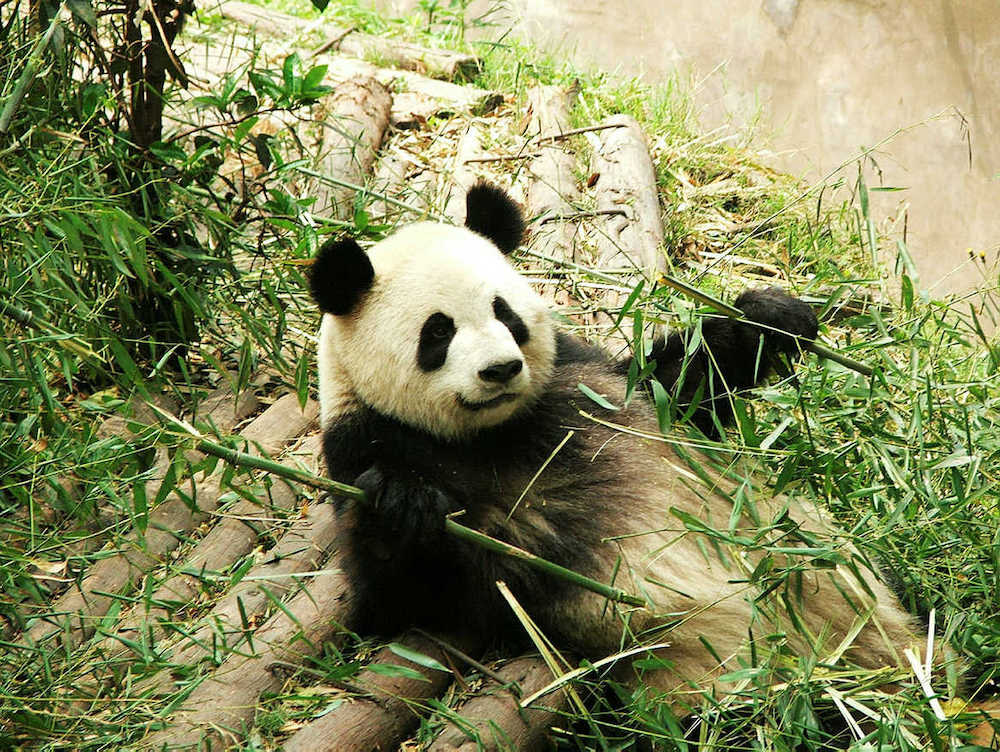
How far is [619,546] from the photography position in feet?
9.82

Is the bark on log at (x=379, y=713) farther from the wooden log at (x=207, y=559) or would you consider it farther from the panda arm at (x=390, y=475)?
the wooden log at (x=207, y=559)

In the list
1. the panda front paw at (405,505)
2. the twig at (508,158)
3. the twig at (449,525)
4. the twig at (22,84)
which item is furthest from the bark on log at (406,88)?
the twig at (449,525)

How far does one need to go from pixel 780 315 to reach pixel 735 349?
199 millimetres

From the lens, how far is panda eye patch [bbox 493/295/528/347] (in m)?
3.08

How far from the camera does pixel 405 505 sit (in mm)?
2756

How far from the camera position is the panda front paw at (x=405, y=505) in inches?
108

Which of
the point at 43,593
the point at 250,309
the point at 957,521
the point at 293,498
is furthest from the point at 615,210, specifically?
the point at 43,593

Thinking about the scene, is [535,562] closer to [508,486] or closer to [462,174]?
[508,486]

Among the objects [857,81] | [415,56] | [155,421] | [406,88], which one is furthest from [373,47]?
[155,421]

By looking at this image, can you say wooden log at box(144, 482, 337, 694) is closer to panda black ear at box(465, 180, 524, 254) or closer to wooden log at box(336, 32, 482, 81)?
panda black ear at box(465, 180, 524, 254)

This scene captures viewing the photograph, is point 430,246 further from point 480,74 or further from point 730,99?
point 730,99

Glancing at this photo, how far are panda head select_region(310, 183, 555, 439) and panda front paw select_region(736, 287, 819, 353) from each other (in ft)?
2.22

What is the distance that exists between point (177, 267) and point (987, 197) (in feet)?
14.5

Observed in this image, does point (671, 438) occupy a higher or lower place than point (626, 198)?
lower
